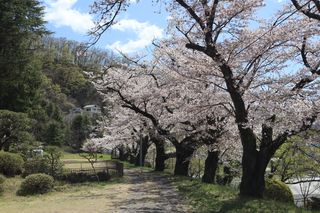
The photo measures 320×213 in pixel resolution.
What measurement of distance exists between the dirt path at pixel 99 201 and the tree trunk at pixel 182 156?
237 inches

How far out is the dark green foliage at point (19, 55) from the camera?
2770 cm

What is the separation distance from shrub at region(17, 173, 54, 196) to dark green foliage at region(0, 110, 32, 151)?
19.8 feet

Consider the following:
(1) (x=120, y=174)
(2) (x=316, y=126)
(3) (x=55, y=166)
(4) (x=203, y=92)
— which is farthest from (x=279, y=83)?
(1) (x=120, y=174)

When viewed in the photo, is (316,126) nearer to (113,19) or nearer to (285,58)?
(285,58)

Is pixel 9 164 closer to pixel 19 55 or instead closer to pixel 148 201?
pixel 148 201

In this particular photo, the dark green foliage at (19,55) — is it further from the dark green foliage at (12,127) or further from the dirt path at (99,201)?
the dirt path at (99,201)

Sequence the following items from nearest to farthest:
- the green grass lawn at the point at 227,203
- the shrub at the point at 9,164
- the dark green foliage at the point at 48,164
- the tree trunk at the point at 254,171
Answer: the green grass lawn at the point at 227,203, the tree trunk at the point at 254,171, the dark green foliage at the point at 48,164, the shrub at the point at 9,164

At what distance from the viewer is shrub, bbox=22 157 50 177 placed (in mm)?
18906

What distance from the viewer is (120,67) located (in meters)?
27.5

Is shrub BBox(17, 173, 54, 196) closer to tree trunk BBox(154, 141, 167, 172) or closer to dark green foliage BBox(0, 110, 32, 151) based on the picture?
dark green foliage BBox(0, 110, 32, 151)

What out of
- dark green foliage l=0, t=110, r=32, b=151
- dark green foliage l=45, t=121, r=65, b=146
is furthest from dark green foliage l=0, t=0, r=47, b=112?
dark green foliage l=45, t=121, r=65, b=146

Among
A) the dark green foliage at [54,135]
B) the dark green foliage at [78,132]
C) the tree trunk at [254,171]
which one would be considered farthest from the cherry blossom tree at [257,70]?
the dark green foliage at [78,132]

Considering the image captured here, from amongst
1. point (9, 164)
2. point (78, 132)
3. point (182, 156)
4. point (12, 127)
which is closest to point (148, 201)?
point (9, 164)

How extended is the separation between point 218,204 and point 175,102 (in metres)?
6.89
